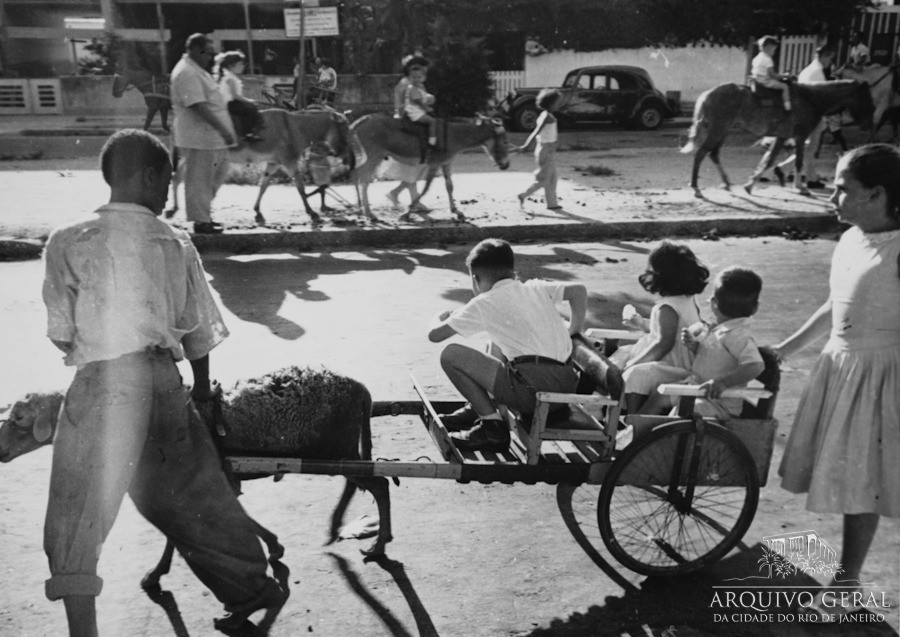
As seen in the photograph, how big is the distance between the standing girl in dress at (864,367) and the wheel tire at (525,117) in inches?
785

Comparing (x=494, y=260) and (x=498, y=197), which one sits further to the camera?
(x=498, y=197)

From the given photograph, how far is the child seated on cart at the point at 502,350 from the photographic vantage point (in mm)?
3756

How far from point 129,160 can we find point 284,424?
1107 millimetres

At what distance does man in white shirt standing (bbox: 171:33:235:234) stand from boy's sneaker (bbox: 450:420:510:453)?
6542 millimetres

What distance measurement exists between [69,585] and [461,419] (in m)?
1.82

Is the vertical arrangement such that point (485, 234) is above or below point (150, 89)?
below

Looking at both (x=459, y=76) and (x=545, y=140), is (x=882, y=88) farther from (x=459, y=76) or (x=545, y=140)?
(x=545, y=140)

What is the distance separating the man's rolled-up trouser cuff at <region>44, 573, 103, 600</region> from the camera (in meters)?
2.72

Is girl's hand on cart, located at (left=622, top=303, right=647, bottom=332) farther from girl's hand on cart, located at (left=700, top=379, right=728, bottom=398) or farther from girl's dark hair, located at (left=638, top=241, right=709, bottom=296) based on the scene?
girl's hand on cart, located at (left=700, top=379, right=728, bottom=398)

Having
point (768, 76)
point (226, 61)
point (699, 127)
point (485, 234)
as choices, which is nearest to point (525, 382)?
point (485, 234)

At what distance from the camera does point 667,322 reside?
391cm

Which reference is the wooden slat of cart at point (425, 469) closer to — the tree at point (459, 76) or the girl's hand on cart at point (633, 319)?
the girl's hand on cart at point (633, 319)

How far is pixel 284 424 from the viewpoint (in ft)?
10.9

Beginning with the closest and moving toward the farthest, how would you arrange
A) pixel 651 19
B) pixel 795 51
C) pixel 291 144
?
pixel 291 144, pixel 795 51, pixel 651 19
